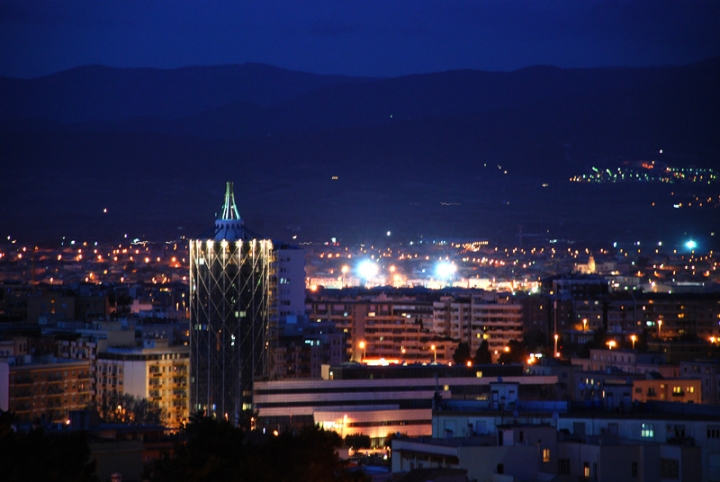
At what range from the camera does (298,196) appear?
135m

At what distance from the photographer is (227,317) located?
1501 inches

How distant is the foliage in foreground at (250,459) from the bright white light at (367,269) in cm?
8257

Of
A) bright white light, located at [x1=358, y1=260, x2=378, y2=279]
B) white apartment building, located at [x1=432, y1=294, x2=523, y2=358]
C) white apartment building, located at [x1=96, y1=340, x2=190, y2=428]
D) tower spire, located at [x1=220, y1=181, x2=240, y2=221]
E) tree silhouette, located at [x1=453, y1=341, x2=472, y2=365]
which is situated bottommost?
white apartment building, located at [x1=96, y1=340, x2=190, y2=428]

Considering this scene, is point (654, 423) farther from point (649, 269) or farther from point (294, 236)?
point (294, 236)

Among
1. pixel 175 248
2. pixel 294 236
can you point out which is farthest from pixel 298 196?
pixel 175 248

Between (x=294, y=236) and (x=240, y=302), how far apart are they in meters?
73.6

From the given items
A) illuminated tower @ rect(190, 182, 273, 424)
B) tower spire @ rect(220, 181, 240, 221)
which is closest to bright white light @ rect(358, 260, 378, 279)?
tower spire @ rect(220, 181, 240, 221)

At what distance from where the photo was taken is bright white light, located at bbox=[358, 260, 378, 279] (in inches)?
4018

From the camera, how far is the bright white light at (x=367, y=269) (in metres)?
102

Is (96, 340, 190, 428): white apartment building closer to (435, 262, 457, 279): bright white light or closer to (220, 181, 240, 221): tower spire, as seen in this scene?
(220, 181, 240, 221): tower spire

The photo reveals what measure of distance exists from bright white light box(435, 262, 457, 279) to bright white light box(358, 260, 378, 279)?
3828 mm

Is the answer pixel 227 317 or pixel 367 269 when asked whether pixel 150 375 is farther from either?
pixel 367 269

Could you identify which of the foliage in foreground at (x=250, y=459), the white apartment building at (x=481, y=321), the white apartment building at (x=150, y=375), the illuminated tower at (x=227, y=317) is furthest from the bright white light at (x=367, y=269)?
the foliage in foreground at (x=250, y=459)

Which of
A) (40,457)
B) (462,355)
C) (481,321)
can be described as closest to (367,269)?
(481,321)
